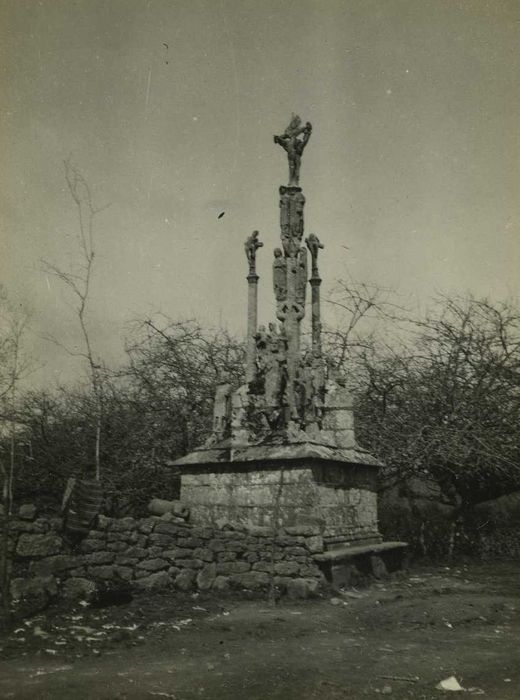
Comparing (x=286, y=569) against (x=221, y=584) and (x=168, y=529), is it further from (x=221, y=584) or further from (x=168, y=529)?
(x=168, y=529)

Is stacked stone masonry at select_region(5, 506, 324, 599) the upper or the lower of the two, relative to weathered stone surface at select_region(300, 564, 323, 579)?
upper

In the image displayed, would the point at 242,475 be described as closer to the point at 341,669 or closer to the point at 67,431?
the point at 341,669

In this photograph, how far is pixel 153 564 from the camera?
782 centimetres

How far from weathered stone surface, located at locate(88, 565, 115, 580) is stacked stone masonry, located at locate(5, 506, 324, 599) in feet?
0.03

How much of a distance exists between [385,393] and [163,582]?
28.8 ft

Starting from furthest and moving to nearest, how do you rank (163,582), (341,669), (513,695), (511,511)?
(511,511) < (163,582) < (341,669) < (513,695)

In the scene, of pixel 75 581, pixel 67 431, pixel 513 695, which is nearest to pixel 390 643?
pixel 513 695

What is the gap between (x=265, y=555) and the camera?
28.6 feet

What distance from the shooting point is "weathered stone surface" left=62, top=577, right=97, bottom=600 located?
269 inches

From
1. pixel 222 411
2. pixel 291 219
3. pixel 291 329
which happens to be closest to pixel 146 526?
pixel 222 411

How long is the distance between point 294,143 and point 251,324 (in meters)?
3.45

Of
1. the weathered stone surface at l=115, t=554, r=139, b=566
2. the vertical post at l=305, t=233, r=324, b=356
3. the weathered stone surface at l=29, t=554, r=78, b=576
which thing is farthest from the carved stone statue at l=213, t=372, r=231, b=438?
the weathered stone surface at l=29, t=554, r=78, b=576

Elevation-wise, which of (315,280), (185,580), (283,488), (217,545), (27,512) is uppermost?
(315,280)

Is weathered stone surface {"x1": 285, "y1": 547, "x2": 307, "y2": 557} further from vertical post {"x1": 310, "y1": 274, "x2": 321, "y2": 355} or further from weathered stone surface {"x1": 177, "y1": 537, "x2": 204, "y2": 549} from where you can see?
vertical post {"x1": 310, "y1": 274, "x2": 321, "y2": 355}
